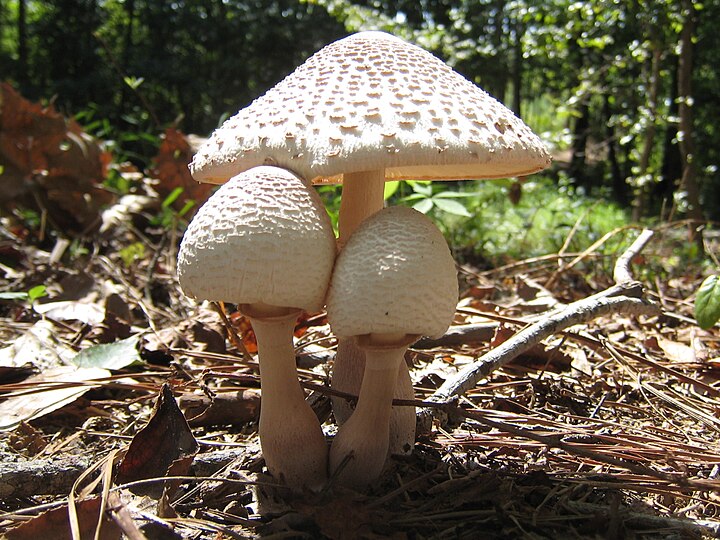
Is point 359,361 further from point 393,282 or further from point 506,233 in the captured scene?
point 506,233

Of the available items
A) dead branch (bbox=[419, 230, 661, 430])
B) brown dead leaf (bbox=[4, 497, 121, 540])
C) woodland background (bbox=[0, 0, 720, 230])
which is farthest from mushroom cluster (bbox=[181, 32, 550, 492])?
woodland background (bbox=[0, 0, 720, 230])

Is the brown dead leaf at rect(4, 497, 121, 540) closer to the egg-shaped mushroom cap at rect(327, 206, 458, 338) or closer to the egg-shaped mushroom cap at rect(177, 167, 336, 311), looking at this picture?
the egg-shaped mushroom cap at rect(177, 167, 336, 311)

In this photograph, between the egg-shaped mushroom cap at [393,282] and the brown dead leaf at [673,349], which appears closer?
the egg-shaped mushroom cap at [393,282]

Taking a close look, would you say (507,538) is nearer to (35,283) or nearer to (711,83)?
(35,283)

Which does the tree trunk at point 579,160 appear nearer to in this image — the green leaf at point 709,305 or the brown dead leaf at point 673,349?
the brown dead leaf at point 673,349

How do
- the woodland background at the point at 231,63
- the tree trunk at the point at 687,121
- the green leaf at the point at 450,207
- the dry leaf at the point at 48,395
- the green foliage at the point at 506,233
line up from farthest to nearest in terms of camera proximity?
1. the woodland background at the point at 231,63
2. the tree trunk at the point at 687,121
3. the green foliage at the point at 506,233
4. the green leaf at the point at 450,207
5. the dry leaf at the point at 48,395

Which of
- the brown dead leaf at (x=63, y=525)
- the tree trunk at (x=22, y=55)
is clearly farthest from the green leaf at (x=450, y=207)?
the tree trunk at (x=22, y=55)

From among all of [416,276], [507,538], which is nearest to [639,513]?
[507,538]
